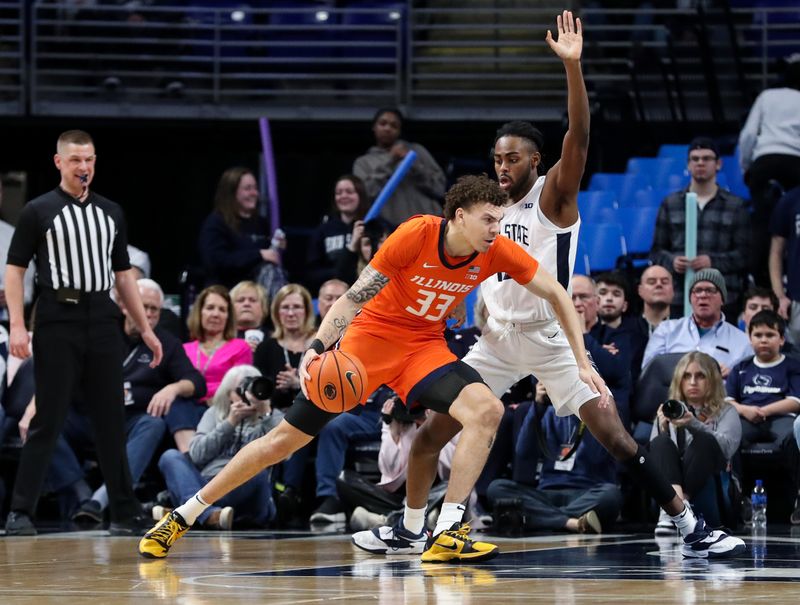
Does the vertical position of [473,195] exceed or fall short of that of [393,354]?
it exceeds it

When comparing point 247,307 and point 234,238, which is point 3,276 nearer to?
point 234,238

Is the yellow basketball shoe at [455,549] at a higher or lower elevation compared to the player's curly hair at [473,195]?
lower

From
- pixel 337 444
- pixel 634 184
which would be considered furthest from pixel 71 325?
pixel 634 184

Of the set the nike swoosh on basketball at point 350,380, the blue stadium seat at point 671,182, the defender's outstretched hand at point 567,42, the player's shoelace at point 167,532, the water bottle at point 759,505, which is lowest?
the water bottle at point 759,505

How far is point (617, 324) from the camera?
1041cm

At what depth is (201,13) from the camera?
54.1 ft

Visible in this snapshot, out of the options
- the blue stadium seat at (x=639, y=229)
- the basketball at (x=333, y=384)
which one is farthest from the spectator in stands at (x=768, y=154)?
the basketball at (x=333, y=384)

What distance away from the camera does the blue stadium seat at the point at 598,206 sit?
1281 cm

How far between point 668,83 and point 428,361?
863 centimetres

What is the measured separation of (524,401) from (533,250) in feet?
10.0

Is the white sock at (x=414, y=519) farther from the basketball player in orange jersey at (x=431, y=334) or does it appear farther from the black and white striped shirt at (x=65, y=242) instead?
the black and white striped shirt at (x=65, y=242)

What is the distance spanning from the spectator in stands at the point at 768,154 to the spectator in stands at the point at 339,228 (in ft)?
10.6

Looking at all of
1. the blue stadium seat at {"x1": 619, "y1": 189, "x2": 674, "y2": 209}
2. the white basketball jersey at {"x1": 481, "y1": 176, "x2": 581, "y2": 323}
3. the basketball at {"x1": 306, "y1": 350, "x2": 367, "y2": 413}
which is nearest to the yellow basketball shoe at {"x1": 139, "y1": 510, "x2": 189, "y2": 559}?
the basketball at {"x1": 306, "y1": 350, "x2": 367, "y2": 413}

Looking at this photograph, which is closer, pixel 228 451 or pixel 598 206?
pixel 228 451
